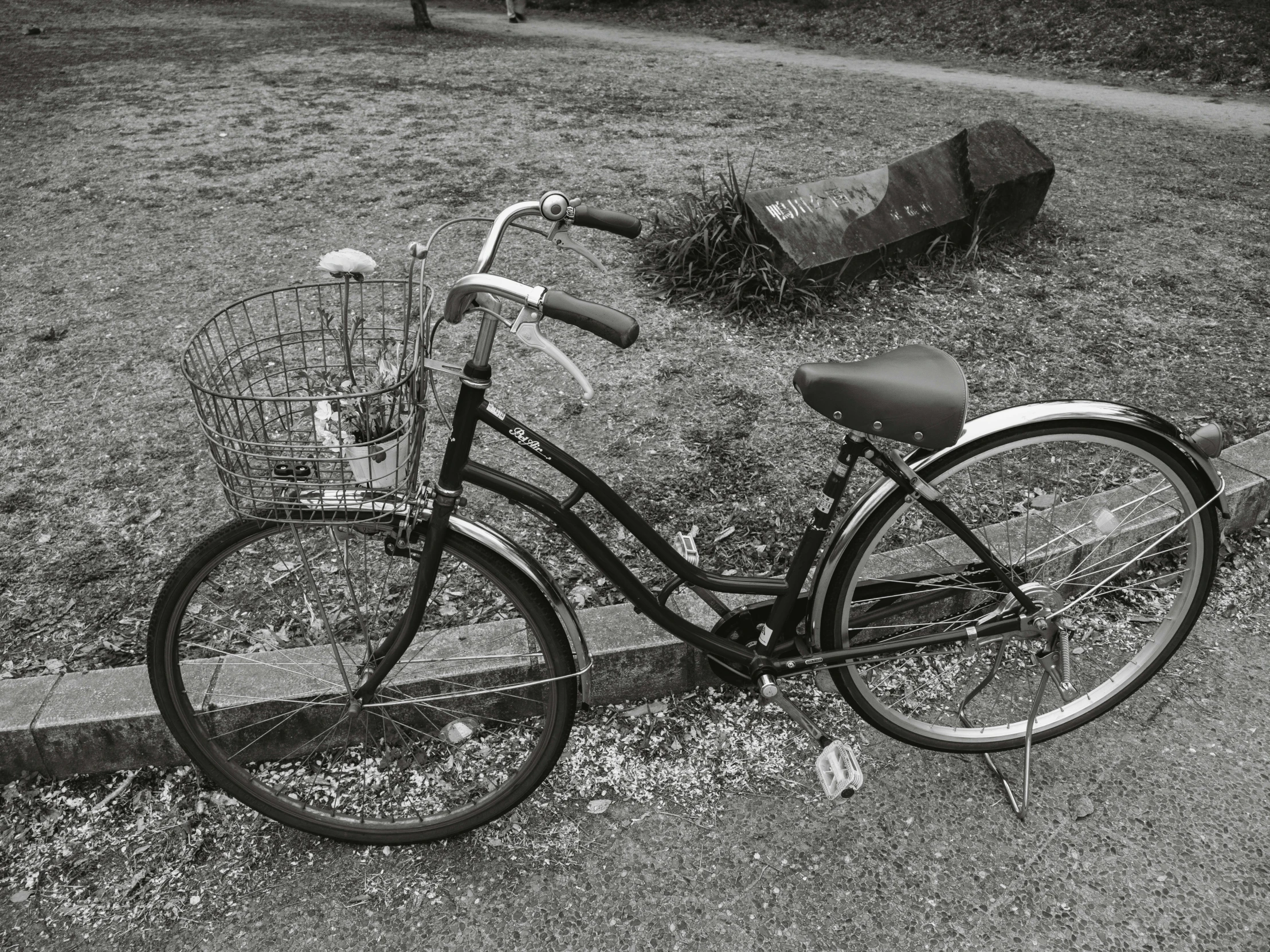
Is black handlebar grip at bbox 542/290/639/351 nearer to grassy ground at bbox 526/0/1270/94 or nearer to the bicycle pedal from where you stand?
the bicycle pedal

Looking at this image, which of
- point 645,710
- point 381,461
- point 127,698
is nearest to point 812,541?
point 645,710

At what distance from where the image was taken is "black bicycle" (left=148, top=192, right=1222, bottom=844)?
1.72m

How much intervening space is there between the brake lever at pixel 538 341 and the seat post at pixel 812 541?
660 millimetres

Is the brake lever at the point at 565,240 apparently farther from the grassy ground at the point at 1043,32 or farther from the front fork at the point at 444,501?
the grassy ground at the point at 1043,32

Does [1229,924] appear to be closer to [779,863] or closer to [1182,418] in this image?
[779,863]

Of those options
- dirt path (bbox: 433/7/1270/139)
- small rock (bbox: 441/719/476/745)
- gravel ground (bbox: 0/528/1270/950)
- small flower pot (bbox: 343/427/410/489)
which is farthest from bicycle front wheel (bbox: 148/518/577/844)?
dirt path (bbox: 433/7/1270/139)

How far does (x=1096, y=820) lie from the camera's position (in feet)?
7.36

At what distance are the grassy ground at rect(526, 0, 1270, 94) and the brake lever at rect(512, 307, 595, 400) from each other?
411 inches

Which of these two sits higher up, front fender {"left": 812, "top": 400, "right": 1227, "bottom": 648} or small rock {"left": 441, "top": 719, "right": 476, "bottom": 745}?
front fender {"left": 812, "top": 400, "right": 1227, "bottom": 648}

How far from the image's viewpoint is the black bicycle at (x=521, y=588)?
172 centimetres

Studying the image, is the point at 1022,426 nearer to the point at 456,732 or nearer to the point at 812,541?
the point at 812,541

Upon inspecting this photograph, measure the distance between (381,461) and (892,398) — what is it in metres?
1.05

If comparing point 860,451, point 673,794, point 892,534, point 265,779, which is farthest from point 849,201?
point 265,779

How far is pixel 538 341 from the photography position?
1.53m
